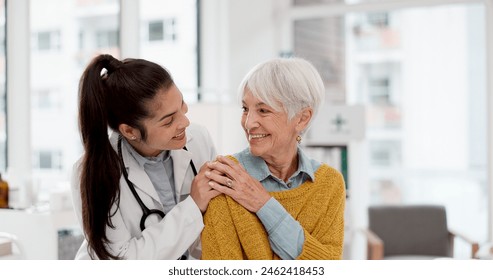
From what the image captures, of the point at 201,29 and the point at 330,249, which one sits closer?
the point at 330,249

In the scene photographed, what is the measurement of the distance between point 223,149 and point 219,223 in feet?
7.08

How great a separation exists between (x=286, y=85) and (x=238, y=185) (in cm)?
28

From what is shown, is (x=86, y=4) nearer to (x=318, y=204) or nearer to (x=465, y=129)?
(x=318, y=204)

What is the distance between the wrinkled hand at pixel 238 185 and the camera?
151cm

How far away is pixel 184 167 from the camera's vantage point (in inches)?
66.5

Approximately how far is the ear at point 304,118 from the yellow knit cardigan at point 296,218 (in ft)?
0.45

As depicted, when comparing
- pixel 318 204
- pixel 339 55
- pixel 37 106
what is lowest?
pixel 318 204

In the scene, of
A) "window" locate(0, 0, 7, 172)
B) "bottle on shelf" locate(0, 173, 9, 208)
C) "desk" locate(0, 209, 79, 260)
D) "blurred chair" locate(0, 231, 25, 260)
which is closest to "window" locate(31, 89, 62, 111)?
"window" locate(0, 0, 7, 172)

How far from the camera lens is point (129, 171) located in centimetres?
164

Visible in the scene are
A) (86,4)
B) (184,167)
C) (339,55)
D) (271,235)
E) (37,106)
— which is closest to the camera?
(271,235)

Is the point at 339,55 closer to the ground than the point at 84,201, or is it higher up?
higher up
